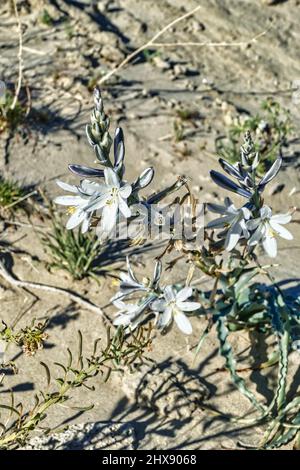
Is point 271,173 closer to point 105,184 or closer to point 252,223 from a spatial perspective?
point 252,223

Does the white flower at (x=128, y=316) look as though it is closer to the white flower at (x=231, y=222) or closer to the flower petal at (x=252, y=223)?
the white flower at (x=231, y=222)

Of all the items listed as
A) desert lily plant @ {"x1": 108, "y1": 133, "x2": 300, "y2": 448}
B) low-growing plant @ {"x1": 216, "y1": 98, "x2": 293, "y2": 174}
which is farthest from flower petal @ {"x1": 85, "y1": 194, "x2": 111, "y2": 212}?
low-growing plant @ {"x1": 216, "y1": 98, "x2": 293, "y2": 174}

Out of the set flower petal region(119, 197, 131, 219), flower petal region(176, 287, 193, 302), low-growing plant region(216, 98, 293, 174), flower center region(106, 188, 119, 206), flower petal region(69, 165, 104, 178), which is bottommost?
low-growing plant region(216, 98, 293, 174)

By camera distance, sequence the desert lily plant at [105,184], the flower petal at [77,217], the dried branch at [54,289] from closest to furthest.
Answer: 1. the desert lily plant at [105,184]
2. the flower petal at [77,217]
3. the dried branch at [54,289]

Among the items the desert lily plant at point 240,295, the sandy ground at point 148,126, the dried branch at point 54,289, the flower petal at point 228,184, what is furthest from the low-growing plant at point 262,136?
the flower petal at point 228,184

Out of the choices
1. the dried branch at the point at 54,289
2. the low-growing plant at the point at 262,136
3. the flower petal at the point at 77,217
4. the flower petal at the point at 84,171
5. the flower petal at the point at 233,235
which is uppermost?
the flower petal at the point at 84,171

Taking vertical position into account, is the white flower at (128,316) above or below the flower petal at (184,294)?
below


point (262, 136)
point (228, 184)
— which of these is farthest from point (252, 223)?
point (262, 136)

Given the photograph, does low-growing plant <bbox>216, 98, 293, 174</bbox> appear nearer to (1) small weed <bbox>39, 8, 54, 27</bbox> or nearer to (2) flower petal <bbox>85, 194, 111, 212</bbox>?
(1) small weed <bbox>39, 8, 54, 27</bbox>
